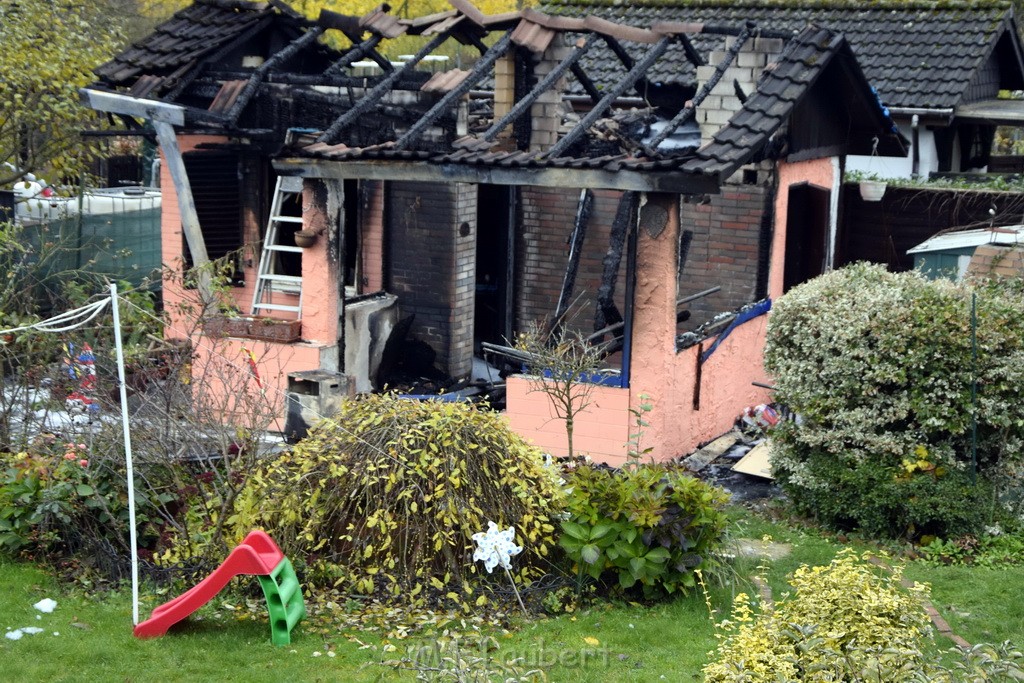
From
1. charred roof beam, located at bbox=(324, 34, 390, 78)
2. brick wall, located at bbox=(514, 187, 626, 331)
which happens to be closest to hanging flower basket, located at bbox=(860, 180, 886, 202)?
brick wall, located at bbox=(514, 187, 626, 331)

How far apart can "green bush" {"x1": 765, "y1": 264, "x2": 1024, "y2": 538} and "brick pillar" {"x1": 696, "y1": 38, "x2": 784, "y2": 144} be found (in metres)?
2.61

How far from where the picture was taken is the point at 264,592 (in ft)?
21.8

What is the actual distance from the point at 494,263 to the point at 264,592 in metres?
7.50

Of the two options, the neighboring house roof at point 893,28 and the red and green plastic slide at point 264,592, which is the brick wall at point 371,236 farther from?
the red and green plastic slide at point 264,592

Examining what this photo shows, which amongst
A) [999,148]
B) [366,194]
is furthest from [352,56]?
[999,148]

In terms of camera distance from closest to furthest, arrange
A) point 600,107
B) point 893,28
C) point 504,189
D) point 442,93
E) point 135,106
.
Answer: point 600,107, point 135,106, point 442,93, point 504,189, point 893,28

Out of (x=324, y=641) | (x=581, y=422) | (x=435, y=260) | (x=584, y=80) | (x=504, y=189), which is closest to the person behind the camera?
(x=324, y=641)

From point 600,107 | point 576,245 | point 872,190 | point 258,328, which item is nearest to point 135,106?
point 258,328

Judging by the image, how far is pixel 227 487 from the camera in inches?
287

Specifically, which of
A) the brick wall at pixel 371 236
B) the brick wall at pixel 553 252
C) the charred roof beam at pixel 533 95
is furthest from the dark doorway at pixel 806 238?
the brick wall at pixel 371 236

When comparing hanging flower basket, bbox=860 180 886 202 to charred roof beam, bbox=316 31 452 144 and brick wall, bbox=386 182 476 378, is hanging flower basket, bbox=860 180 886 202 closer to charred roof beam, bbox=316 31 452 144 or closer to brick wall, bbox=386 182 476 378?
brick wall, bbox=386 182 476 378

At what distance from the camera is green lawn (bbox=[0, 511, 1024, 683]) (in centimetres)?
623

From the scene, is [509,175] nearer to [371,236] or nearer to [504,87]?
[504,87]

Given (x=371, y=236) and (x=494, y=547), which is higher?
(x=371, y=236)
